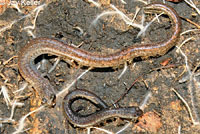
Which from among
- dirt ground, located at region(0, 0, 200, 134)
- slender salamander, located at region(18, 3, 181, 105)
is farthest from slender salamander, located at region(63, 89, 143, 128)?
slender salamander, located at region(18, 3, 181, 105)

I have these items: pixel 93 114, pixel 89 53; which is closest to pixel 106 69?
pixel 89 53

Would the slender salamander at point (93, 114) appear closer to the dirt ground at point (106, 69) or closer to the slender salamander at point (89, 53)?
the dirt ground at point (106, 69)

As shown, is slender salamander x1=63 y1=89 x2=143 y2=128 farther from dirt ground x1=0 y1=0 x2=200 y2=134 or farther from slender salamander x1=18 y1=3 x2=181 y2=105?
slender salamander x1=18 y1=3 x2=181 y2=105

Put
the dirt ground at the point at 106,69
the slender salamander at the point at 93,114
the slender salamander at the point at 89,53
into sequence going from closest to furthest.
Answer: the slender salamander at the point at 93,114 → the slender salamander at the point at 89,53 → the dirt ground at the point at 106,69

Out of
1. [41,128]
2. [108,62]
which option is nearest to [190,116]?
[108,62]

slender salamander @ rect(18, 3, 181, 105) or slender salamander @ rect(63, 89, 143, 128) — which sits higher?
slender salamander @ rect(18, 3, 181, 105)

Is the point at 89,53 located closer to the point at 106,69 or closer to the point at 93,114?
the point at 106,69

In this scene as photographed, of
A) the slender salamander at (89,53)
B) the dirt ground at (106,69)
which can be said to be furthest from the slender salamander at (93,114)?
the slender salamander at (89,53)
